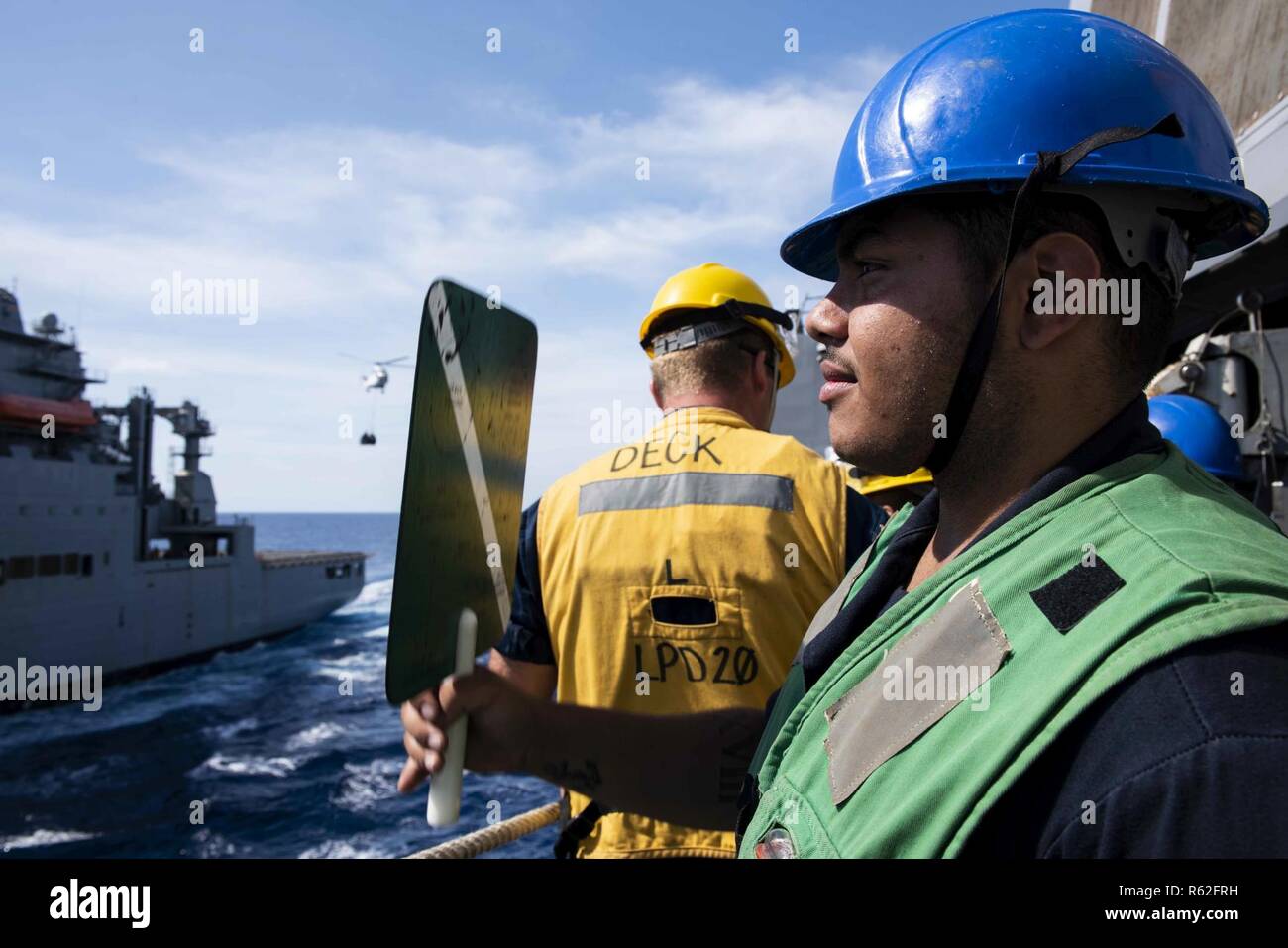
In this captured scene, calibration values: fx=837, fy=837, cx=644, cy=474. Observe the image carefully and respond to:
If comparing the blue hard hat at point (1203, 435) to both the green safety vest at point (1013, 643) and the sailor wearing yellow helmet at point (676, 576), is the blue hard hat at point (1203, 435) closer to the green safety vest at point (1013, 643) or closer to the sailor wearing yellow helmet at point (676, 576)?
the sailor wearing yellow helmet at point (676, 576)

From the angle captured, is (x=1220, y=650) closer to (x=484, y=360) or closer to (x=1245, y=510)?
(x=1245, y=510)

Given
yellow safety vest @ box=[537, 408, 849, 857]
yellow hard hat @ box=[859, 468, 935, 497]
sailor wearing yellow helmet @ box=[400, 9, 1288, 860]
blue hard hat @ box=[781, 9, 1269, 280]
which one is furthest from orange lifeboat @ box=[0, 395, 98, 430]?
blue hard hat @ box=[781, 9, 1269, 280]

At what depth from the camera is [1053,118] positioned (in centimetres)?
148

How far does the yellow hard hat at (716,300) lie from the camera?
3438 mm

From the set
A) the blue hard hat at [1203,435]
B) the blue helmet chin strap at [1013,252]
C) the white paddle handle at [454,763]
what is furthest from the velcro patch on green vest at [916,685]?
the blue hard hat at [1203,435]

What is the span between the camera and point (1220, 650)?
0.91 m

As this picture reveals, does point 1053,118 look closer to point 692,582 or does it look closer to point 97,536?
point 692,582

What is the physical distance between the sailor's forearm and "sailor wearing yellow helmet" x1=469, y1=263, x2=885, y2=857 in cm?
64

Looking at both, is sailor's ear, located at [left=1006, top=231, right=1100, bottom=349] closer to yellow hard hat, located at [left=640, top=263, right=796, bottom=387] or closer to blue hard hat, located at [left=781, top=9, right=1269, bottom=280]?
blue hard hat, located at [left=781, top=9, right=1269, bottom=280]

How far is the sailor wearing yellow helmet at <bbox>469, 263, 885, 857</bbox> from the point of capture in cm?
280

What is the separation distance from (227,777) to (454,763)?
21682 millimetres

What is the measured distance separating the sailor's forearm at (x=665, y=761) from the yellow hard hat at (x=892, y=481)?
292 centimetres
